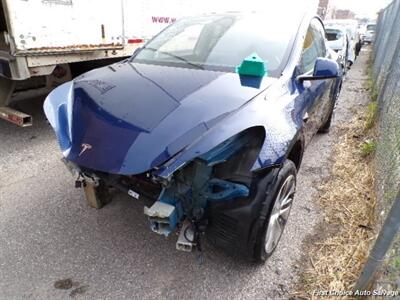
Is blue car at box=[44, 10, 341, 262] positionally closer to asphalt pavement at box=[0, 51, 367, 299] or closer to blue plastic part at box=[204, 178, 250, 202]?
blue plastic part at box=[204, 178, 250, 202]

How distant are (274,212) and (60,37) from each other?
3.38m

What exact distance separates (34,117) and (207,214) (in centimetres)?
399

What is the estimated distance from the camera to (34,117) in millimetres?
4922

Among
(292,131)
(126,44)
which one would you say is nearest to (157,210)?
(292,131)

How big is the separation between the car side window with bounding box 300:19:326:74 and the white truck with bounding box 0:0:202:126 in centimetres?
280

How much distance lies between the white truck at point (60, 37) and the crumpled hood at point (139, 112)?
4.93 feet

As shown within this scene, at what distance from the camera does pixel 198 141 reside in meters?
1.81

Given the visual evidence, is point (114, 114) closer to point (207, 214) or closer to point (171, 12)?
point (207, 214)

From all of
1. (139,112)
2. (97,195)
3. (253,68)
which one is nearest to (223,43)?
(253,68)

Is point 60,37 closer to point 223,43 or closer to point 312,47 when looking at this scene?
point 223,43

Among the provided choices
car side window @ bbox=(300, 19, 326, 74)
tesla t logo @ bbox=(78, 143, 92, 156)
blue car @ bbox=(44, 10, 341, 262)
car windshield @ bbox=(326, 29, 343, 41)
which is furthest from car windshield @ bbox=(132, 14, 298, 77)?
car windshield @ bbox=(326, 29, 343, 41)

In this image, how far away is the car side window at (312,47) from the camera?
9.73ft

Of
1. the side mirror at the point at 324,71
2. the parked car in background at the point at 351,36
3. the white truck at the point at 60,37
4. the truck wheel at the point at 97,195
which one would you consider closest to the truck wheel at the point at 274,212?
the side mirror at the point at 324,71

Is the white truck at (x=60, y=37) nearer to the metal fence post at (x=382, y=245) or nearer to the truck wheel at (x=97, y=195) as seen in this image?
the truck wheel at (x=97, y=195)
